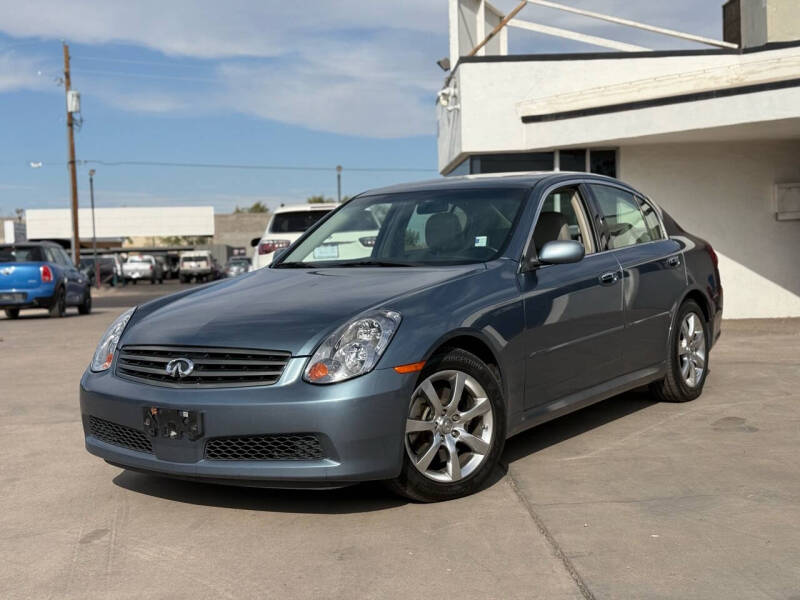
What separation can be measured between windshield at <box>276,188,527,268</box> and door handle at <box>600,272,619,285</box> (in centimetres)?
72

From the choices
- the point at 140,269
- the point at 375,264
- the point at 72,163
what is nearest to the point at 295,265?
the point at 375,264

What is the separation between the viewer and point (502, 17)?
1822cm

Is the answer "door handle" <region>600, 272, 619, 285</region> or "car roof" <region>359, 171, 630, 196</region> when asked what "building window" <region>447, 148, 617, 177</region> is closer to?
"car roof" <region>359, 171, 630, 196</region>

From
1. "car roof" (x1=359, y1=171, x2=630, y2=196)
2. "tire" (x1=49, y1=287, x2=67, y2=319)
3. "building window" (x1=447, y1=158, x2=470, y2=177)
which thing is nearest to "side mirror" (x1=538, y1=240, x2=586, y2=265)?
"car roof" (x1=359, y1=171, x2=630, y2=196)

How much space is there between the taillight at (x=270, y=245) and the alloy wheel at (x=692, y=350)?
919 centimetres

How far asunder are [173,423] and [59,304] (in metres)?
17.5

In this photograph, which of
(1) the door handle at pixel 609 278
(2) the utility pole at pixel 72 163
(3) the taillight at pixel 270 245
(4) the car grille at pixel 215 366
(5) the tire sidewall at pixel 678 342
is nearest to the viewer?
(4) the car grille at pixel 215 366

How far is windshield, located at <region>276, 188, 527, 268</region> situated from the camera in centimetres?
558

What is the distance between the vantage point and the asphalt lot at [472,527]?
12.2 feet

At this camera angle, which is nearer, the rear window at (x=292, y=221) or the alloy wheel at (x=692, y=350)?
the alloy wheel at (x=692, y=350)

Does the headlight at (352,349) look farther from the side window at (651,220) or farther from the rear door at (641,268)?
the side window at (651,220)

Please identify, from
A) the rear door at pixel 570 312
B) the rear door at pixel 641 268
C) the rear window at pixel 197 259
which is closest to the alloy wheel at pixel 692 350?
the rear door at pixel 641 268

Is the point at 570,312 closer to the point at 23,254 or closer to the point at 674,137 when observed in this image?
the point at 674,137

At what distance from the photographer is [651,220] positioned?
7.08m
